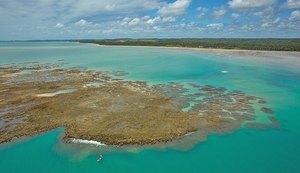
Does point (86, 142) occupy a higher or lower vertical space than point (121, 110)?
lower

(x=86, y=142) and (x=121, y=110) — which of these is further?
(x=121, y=110)

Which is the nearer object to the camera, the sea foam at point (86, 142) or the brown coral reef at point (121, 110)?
the sea foam at point (86, 142)

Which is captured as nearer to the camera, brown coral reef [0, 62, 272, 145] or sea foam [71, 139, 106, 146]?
sea foam [71, 139, 106, 146]

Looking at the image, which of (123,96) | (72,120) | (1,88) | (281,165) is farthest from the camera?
(1,88)

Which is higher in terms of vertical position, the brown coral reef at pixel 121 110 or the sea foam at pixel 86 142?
the brown coral reef at pixel 121 110

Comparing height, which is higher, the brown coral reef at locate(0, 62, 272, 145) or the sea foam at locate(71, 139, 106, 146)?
the brown coral reef at locate(0, 62, 272, 145)

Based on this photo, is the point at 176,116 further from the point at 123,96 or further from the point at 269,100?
the point at 269,100

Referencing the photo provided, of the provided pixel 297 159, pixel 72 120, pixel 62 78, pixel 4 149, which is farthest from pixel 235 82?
pixel 4 149

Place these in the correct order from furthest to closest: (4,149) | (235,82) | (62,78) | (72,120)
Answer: (62,78)
(235,82)
(72,120)
(4,149)
